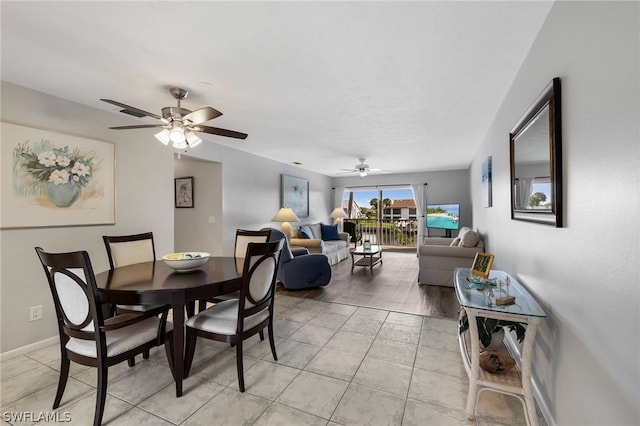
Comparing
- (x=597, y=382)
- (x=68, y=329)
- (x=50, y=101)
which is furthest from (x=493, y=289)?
(x=50, y=101)

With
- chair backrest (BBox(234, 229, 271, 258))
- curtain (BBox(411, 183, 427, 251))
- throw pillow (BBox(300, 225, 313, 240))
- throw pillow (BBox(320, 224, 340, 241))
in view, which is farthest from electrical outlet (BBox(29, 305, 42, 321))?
curtain (BBox(411, 183, 427, 251))

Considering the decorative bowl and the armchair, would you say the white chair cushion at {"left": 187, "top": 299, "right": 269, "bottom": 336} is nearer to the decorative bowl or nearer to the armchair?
the decorative bowl

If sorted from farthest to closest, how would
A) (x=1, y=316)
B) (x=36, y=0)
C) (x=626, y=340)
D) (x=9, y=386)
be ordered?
(x=1, y=316), (x=9, y=386), (x=36, y=0), (x=626, y=340)

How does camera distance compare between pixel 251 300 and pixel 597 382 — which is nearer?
pixel 597 382

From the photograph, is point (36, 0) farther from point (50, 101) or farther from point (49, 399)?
point (49, 399)

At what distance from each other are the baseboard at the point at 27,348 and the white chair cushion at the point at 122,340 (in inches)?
51.3

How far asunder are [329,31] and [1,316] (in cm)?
353

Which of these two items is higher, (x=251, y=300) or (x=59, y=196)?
(x=59, y=196)

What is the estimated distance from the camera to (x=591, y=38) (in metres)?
1.17

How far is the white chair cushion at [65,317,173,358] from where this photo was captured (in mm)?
1671

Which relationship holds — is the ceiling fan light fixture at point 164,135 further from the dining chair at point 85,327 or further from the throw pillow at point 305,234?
the throw pillow at point 305,234

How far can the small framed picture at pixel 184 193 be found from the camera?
4996 millimetres

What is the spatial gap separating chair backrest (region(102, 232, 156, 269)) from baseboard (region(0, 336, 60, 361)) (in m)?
0.97

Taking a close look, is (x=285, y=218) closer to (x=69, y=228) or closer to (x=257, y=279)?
(x=69, y=228)
